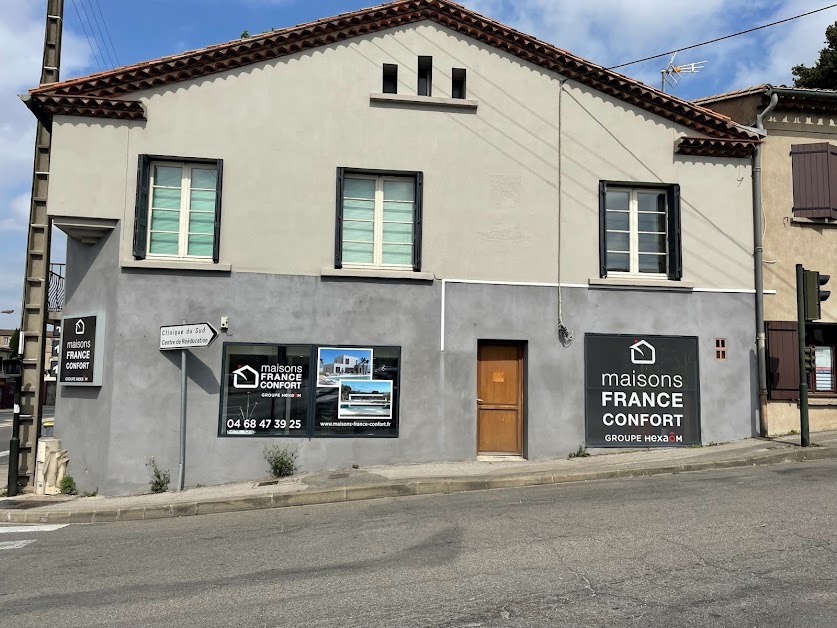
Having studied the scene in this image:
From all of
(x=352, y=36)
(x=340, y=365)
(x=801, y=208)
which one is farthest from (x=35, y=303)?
(x=801, y=208)

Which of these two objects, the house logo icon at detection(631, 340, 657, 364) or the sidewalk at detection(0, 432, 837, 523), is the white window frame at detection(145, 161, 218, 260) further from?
the house logo icon at detection(631, 340, 657, 364)

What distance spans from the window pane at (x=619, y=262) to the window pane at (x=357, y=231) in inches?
169

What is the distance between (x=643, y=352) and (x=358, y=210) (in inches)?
220

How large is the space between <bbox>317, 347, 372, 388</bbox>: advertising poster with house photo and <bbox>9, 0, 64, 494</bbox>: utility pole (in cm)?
479

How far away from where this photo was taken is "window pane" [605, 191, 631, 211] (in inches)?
491

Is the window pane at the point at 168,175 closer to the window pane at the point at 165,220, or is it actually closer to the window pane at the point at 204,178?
the window pane at the point at 204,178

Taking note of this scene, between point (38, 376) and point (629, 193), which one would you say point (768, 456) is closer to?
point (629, 193)

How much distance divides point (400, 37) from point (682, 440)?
858 centimetres

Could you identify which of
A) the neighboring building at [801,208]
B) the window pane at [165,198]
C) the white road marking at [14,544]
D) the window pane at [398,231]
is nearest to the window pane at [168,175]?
the window pane at [165,198]

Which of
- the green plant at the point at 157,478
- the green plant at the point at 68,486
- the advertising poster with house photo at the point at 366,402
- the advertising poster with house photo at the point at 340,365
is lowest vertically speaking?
the green plant at the point at 68,486

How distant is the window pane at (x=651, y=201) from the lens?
496 inches

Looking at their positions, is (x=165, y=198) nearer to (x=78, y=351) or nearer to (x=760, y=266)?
(x=78, y=351)

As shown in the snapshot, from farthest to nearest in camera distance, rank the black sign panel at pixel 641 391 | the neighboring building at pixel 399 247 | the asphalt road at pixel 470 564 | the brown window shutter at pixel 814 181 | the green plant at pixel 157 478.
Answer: the brown window shutter at pixel 814 181
the black sign panel at pixel 641 391
the neighboring building at pixel 399 247
the green plant at pixel 157 478
the asphalt road at pixel 470 564

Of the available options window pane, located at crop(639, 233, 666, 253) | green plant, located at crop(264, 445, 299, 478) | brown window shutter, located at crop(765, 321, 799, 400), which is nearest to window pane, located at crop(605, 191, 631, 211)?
window pane, located at crop(639, 233, 666, 253)
